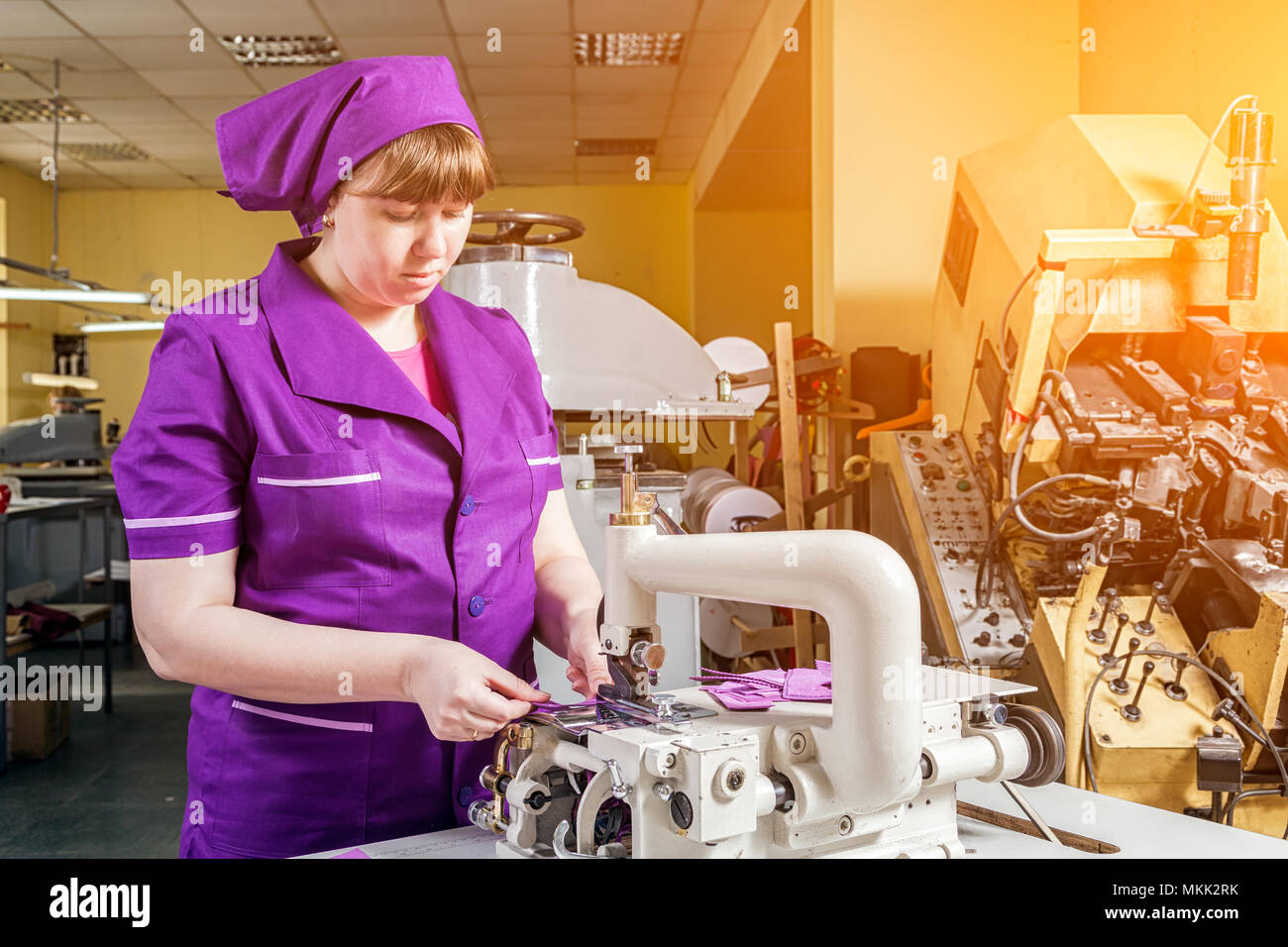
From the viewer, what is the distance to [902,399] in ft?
11.4

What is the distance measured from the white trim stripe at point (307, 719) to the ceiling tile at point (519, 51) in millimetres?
4824

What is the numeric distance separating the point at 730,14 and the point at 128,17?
3.00 m

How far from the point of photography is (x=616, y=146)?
721 cm

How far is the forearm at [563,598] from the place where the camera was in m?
1.17

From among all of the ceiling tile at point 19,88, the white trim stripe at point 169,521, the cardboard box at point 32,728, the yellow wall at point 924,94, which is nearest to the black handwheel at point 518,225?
the white trim stripe at point 169,521

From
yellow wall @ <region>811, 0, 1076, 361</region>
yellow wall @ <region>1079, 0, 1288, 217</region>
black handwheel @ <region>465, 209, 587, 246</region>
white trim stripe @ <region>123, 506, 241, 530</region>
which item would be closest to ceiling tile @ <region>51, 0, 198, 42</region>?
yellow wall @ <region>811, 0, 1076, 361</region>

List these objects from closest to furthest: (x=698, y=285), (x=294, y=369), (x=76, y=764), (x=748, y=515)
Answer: (x=294, y=369)
(x=748, y=515)
(x=76, y=764)
(x=698, y=285)

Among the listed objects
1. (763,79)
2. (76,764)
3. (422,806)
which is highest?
(763,79)

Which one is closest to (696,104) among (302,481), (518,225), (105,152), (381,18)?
(381,18)

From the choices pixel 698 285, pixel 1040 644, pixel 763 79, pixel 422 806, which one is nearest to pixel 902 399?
pixel 1040 644

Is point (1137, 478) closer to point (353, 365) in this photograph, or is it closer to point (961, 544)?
point (961, 544)

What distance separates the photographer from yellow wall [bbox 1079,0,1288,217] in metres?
2.76
